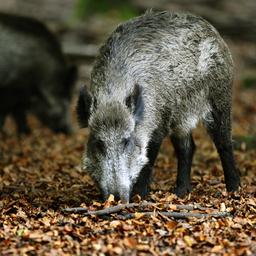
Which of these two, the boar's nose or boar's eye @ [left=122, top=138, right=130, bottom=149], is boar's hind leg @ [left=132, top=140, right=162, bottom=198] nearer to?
boar's eye @ [left=122, top=138, right=130, bottom=149]

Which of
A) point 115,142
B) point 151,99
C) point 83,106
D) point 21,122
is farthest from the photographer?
point 21,122

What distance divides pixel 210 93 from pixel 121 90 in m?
1.38

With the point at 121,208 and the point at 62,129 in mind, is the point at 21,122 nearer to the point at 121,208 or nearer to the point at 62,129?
the point at 62,129

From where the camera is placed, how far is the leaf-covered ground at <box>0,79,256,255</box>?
6.03 meters

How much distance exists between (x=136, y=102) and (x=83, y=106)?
617mm

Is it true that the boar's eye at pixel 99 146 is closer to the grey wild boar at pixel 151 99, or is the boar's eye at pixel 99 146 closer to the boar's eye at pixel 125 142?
the grey wild boar at pixel 151 99

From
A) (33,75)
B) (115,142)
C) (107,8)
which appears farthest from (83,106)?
(107,8)

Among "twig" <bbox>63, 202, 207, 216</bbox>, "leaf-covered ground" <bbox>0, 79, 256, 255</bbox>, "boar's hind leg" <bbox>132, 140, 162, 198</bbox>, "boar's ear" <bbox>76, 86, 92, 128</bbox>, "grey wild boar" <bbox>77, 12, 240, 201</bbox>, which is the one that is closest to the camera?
"leaf-covered ground" <bbox>0, 79, 256, 255</bbox>

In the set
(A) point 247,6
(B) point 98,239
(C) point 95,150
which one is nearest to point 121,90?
(C) point 95,150

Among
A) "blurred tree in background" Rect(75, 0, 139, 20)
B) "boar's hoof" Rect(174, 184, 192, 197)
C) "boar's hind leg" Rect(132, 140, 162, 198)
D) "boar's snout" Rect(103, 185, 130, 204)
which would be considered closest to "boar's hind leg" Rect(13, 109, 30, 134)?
"blurred tree in background" Rect(75, 0, 139, 20)

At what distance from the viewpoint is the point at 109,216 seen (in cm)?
678

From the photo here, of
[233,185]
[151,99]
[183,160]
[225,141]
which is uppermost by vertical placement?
[151,99]

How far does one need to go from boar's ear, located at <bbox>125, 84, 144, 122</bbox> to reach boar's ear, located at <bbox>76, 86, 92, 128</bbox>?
45 centimetres

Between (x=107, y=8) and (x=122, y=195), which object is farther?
(x=107, y=8)
